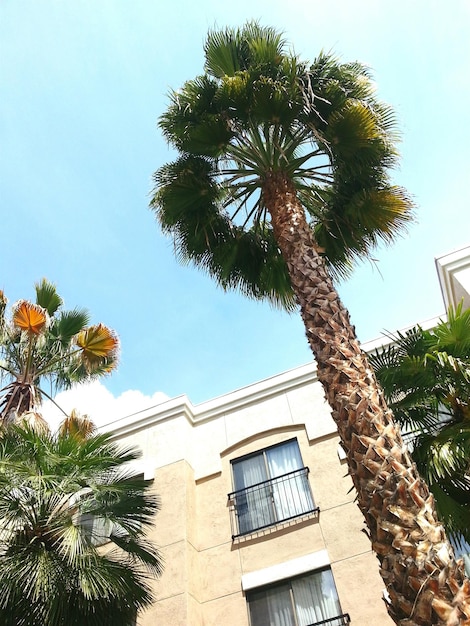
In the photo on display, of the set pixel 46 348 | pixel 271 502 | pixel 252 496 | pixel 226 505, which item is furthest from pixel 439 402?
pixel 46 348

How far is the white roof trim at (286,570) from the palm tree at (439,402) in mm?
3490

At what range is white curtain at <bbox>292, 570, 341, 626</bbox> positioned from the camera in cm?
941

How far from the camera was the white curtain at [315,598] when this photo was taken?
941 cm

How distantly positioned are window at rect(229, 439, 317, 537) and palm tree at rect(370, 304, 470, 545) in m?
4.33

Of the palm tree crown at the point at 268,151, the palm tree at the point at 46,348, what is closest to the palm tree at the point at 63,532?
the palm tree at the point at 46,348

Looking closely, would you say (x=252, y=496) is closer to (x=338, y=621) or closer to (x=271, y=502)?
(x=271, y=502)

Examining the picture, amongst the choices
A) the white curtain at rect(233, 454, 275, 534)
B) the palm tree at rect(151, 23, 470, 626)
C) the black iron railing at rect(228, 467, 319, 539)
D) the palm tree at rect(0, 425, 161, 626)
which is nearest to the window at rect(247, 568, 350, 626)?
the black iron railing at rect(228, 467, 319, 539)

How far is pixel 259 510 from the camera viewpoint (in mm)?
11430

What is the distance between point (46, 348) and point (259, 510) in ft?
20.5

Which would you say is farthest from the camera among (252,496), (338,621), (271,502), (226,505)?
(226,505)

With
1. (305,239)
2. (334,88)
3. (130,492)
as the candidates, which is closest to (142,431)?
(130,492)

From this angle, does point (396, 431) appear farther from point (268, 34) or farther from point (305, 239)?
point (268, 34)

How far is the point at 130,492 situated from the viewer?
8.02 meters

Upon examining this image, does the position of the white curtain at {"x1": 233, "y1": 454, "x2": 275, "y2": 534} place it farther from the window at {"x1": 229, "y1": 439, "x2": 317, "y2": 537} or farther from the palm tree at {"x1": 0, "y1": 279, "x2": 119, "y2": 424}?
the palm tree at {"x1": 0, "y1": 279, "x2": 119, "y2": 424}
